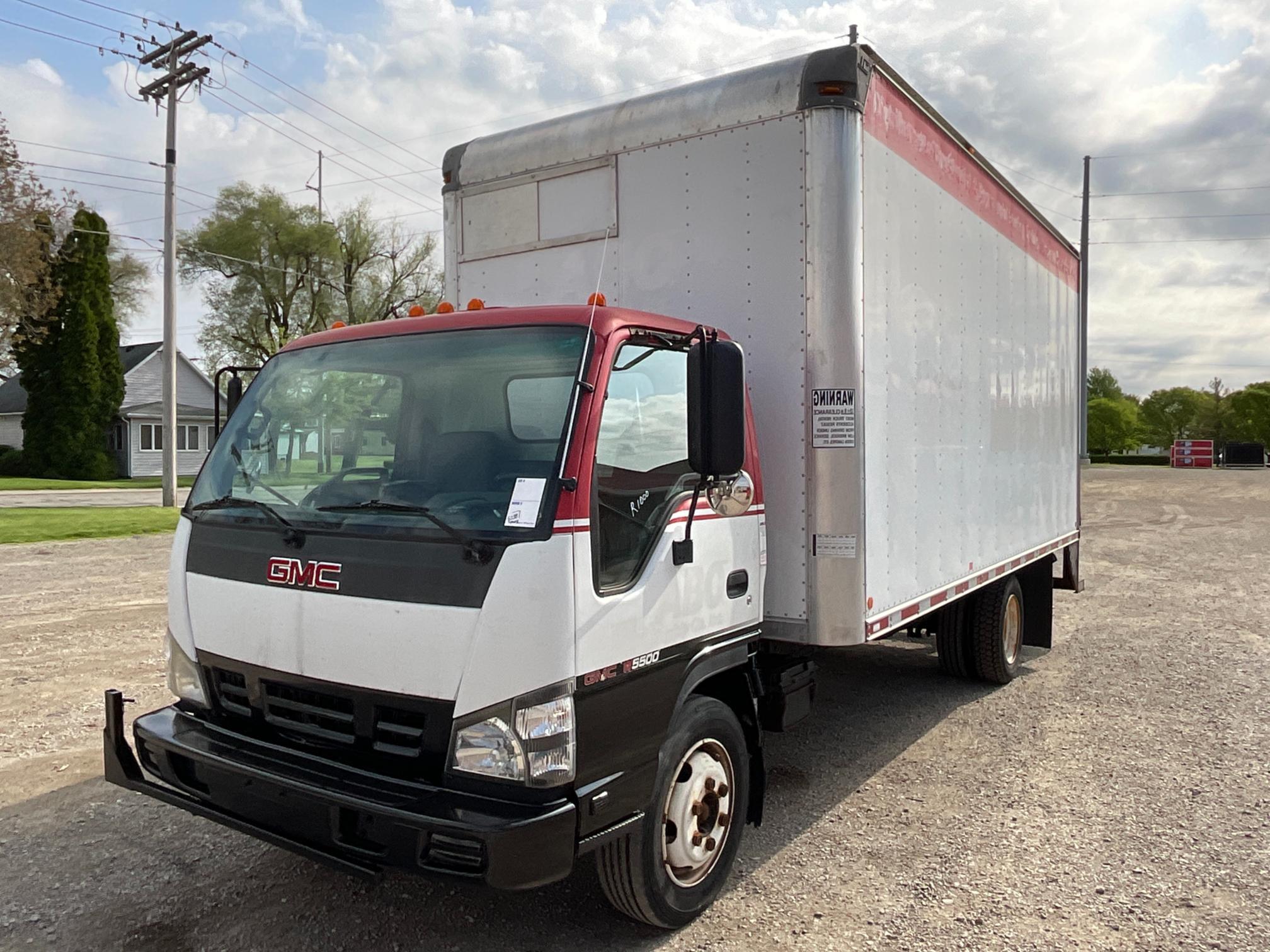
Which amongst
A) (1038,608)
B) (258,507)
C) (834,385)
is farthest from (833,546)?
(1038,608)

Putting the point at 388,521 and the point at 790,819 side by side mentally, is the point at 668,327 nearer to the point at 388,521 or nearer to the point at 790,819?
the point at 388,521

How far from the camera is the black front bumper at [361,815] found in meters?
2.72

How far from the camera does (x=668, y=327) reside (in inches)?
145

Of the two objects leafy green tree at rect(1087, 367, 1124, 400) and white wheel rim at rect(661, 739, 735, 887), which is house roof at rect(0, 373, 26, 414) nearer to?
white wheel rim at rect(661, 739, 735, 887)

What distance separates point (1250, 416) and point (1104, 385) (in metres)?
39.1

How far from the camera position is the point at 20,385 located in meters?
46.9

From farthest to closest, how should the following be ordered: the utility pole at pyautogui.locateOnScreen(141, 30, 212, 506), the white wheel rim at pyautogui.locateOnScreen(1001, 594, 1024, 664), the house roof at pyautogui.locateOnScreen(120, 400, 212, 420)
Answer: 1. the house roof at pyautogui.locateOnScreen(120, 400, 212, 420)
2. the utility pole at pyautogui.locateOnScreen(141, 30, 212, 506)
3. the white wheel rim at pyautogui.locateOnScreen(1001, 594, 1024, 664)

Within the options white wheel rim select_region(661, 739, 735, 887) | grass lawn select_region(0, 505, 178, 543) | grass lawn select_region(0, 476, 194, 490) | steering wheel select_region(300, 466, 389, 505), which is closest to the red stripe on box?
steering wheel select_region(300, 466, 389, 505)

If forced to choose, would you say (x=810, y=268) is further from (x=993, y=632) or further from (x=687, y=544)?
(x=993, y=632)

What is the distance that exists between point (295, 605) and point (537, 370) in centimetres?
113

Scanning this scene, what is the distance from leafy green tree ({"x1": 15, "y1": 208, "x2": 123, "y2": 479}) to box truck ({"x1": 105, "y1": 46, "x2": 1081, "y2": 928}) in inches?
1567

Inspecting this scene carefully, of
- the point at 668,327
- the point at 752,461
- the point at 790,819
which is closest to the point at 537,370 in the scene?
the point at 668,327

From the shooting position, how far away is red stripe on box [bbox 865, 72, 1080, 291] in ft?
14.5

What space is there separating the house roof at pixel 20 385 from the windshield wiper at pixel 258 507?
155 ft
